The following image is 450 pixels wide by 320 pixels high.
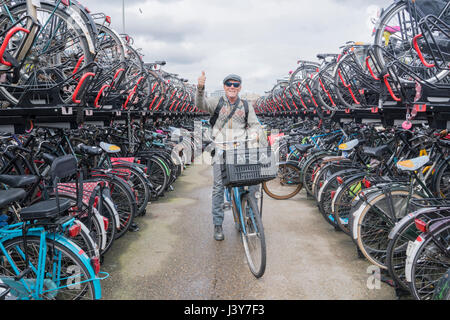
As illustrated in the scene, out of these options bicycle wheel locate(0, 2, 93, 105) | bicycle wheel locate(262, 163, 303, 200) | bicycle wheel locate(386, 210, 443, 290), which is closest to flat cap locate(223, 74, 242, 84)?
bicycle wheel locate(0, 2, 93, 105)

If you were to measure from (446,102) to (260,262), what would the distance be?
2408mm

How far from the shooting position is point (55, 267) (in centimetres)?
228

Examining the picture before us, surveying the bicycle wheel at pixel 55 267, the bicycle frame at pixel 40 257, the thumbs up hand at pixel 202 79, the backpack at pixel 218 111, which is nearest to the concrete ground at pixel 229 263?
the bicycle wheel at pixel 55 267

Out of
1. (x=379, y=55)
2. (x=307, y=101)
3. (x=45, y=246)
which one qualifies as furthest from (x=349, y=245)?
(x=307, y=101)

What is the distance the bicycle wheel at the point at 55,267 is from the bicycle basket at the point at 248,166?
1421mm

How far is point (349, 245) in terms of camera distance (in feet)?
12.7

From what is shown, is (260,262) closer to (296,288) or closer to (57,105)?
(296,288)

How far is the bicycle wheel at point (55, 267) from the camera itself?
2207 mm

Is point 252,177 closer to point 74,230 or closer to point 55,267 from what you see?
point 74,230

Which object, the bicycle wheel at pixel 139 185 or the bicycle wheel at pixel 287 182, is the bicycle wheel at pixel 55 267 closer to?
the bicycle wheel at pixel 139 185

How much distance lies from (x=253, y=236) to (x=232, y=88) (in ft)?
5.52

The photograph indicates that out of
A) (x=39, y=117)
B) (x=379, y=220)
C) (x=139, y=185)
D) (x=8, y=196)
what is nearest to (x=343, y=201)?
(x=379, y=220)

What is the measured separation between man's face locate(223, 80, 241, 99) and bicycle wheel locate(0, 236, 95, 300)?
2.33 meters

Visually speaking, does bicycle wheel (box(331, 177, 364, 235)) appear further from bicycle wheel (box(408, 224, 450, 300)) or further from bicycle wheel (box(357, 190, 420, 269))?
bicycle wheel (box(408, 224, 450, 300))
